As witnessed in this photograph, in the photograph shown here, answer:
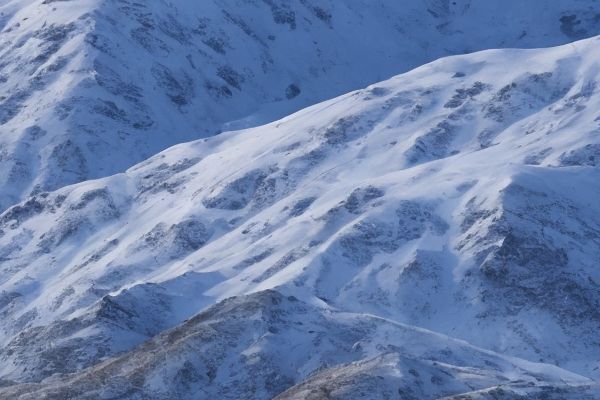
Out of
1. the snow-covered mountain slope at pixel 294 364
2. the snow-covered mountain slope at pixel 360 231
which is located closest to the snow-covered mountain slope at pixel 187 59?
the snow-covered mountain slope at pixel 360 231

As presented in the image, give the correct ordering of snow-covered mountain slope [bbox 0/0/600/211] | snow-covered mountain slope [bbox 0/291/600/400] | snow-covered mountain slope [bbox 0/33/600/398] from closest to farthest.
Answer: snow-covered mountain slope [bbox 0/291/600/400] → snow-covered mountain slope [bbox 0/33/600/398] → snow-covered mountain slope [bbox 0/0/600/211]

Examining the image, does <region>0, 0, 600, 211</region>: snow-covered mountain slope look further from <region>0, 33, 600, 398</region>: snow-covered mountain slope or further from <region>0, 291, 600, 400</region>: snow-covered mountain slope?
<region>0, 291, 600, 400</region>: snow-covered mountain slope

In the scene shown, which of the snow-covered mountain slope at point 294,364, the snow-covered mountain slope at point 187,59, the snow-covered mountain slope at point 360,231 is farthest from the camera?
the snow-covered mountain slope at point 187,59

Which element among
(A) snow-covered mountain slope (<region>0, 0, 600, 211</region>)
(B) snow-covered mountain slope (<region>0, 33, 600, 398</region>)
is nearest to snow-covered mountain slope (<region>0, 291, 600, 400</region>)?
(B) snow-covered mountain slope (<region>0, 33, 600, 398</region>)

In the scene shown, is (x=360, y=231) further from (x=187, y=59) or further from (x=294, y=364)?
(x=187, y=59)

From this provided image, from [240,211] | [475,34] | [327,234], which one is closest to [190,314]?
[327,234]

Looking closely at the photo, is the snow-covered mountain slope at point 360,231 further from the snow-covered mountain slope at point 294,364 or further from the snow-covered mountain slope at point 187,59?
the snow-covered mountain slope at point 187,59
